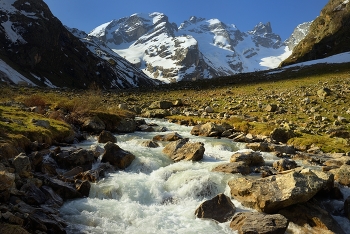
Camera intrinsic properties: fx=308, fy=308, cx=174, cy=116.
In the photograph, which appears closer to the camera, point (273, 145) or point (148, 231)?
point (148, 231)

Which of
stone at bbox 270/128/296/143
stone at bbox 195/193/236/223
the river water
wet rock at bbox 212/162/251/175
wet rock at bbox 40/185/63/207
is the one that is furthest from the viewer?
stone at bbox 270/128/296/143

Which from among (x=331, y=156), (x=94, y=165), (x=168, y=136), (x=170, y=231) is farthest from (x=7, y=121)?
(x=331, y=156)

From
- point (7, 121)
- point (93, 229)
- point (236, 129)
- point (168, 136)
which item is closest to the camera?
point (93, 229)

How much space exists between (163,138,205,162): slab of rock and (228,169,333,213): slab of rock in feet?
17.8

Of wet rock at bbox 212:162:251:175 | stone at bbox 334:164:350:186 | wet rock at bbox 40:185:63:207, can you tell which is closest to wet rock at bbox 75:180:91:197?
wet rock at bbox 40:185:63:207

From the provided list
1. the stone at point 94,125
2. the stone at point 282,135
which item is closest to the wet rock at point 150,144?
the stone at point 94,125

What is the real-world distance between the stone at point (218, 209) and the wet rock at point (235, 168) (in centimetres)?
355

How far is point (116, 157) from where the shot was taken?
716 inches

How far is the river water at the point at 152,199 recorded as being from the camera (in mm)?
11969

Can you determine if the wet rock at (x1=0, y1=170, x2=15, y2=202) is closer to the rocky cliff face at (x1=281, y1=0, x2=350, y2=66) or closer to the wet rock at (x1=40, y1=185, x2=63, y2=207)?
the wet rock at (x1=40, y1=185, x2=63, y2=207)

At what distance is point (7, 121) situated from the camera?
21172 millimetres

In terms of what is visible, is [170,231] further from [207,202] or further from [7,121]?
[7,121]

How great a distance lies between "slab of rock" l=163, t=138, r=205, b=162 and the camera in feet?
63.8

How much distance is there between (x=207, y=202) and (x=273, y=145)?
11.0 metres
